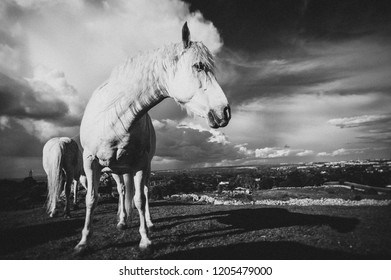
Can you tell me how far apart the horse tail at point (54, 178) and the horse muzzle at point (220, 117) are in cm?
390

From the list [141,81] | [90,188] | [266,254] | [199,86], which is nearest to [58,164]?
[90,188]

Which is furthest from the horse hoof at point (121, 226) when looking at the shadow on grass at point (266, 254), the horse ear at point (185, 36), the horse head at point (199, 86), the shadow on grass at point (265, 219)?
the horse ear at point (185, 36)

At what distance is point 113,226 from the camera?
411cm

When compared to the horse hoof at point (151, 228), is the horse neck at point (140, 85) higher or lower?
higher

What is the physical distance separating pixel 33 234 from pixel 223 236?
10.2 ft

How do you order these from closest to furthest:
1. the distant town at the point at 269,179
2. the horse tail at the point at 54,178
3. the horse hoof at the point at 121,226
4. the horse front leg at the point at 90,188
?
1. the horse front leg at the point at 90,188
2. the horse hoof at the point at 121,226
3. the horse tail at the point at 54,178
4. the distant town at the point at 269,179

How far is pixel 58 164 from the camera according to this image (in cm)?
475

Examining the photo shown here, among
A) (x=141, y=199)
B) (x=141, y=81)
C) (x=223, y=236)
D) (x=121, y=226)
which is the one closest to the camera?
(x=141, y=81)

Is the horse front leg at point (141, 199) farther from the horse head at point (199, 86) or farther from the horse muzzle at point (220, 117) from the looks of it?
the horse muzzle at point (220, 117)

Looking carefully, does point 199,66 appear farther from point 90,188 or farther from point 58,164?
point 58,164

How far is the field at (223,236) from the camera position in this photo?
2.91m

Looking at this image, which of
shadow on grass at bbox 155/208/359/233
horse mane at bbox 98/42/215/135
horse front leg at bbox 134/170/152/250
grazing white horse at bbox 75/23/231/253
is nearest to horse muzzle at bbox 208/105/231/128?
grazing white horse at bbox 75/23/231/253
